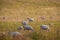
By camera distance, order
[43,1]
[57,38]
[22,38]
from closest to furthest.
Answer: [22,38]
[57,38]
[43,1]

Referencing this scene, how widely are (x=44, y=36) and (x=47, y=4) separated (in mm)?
28929

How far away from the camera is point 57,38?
1102 cm

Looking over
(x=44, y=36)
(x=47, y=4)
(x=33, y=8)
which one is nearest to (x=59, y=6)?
(x=47, y=4)

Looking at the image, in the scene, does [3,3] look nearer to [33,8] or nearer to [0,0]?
[0,0]

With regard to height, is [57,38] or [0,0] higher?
[57,38]

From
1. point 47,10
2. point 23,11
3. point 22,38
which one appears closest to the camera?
point 22,38

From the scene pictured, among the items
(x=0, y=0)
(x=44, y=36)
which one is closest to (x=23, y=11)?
(x=0, y=0)

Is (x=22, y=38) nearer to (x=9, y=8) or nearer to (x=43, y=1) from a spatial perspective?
(x=9, y=8)

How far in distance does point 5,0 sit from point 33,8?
14.4 ft

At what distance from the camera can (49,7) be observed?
37875 millimetres

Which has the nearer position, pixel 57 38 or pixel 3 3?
pixel 57 38

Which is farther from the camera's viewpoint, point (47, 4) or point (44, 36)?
point (47, 4)

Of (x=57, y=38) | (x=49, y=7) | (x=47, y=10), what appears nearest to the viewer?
(x=57, y=38)

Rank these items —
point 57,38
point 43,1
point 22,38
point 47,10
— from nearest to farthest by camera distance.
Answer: point 22,38
point 57,38
point 47,10
point 43,1
